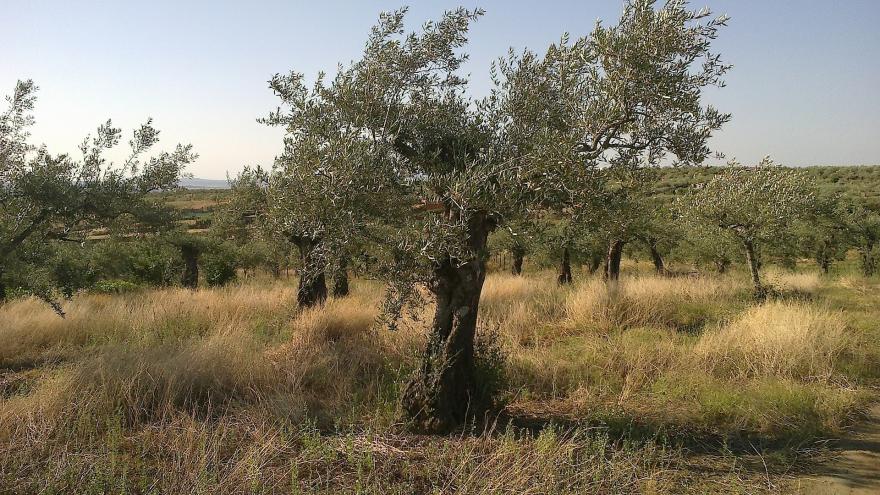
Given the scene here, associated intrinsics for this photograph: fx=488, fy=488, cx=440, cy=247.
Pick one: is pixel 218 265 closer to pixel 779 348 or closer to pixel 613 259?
pixel 613 259

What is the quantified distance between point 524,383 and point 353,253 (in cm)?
367

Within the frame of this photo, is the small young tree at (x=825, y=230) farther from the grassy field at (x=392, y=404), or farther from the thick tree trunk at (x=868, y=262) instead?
the grassy field at (x=392, y=404)

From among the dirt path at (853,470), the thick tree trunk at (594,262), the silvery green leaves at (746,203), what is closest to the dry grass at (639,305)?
the silvery green leaves at (746,203)

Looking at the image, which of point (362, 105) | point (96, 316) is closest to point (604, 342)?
point (362, 105)

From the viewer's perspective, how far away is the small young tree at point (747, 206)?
13.4 metres

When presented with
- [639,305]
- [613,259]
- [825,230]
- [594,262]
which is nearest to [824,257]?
[825,230]

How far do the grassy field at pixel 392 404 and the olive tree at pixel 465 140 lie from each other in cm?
73

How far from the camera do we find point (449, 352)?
17.8 ft

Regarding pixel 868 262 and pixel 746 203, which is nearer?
pixel 746 203

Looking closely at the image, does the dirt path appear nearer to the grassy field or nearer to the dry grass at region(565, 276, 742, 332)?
the grassy field

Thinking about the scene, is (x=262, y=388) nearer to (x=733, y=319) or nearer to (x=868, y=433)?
(x=868, y=433)

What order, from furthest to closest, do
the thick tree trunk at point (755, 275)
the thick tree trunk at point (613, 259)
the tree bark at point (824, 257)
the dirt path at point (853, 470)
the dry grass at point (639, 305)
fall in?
the tree bark at point (824, 257) < the thick tree trunk at point (613, 259) < the thick tree trunk at point (755, 275) < the dry grass at point (639, 305) < the dirt path at point (853, 470)

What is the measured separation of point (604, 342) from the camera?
29.7ft

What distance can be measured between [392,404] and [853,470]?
4819 mm
